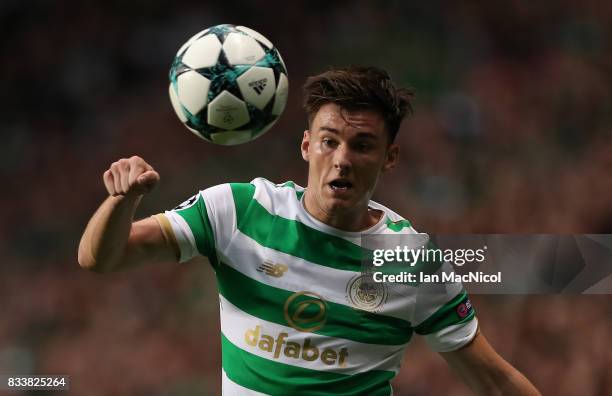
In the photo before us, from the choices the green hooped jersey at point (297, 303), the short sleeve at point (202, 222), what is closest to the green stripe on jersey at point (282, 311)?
the green hooped jersey at point (297, 303)

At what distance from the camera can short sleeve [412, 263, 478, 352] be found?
3.33 meters

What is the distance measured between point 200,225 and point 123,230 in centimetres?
41

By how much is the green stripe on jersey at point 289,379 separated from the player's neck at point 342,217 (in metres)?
0.56

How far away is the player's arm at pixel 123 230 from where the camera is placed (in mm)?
2707

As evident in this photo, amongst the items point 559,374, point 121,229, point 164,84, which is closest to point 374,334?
point 121,229

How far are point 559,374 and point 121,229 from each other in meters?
4.62

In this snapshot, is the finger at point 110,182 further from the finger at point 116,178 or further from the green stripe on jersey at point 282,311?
the green stripe on jersey at point 282,311

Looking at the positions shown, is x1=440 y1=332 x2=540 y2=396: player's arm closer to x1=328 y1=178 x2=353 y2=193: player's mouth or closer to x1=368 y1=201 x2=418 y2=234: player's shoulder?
x1=368 y1=201 x2=418 y2=234: player's shoulder

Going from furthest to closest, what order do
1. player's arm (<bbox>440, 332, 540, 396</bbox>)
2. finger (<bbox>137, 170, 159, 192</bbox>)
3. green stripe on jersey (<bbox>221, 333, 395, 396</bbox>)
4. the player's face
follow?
1. player's arm (<bbox>440, 332, 540, 396</bbox>)
2. the player's face
3. green stripe on jersey (<bbox>221, 333, 395, 396</bbox>)
4. finger (<bbox>137, 170, 159, 192</bbox>)

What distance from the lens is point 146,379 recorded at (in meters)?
6.79

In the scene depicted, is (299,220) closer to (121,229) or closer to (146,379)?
(121,229)

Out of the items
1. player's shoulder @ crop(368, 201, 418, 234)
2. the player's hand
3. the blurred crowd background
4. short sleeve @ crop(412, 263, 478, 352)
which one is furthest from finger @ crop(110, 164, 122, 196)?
the blurred crowd background

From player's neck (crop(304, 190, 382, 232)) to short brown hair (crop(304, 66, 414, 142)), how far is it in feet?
1.10

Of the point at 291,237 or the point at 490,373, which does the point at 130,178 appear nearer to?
the point at 291,237
